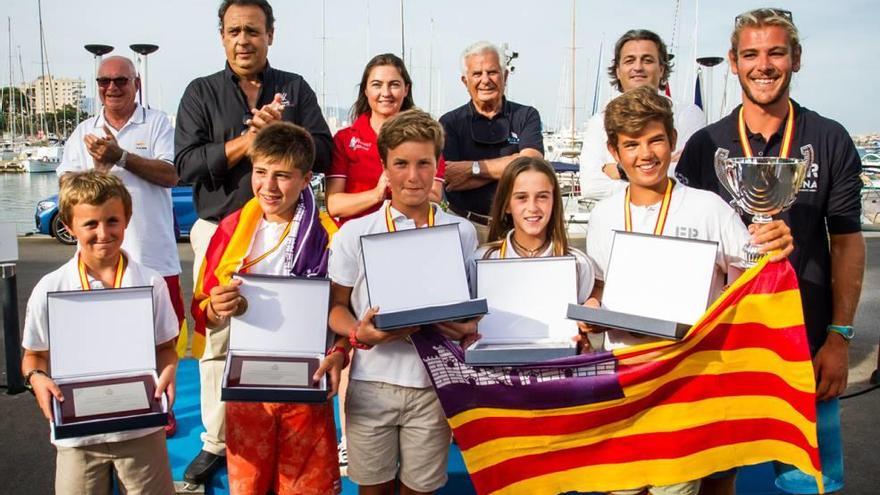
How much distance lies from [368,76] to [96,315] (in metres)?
1.83

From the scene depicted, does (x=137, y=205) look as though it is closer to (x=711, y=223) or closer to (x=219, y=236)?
(x=219, y=236)

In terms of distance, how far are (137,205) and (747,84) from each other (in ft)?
10.9

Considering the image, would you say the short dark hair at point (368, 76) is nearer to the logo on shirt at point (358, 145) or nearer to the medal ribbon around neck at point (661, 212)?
the logo on shirt at point (358, 145)

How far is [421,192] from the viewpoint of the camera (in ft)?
9.57

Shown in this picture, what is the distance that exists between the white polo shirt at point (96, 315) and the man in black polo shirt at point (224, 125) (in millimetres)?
639

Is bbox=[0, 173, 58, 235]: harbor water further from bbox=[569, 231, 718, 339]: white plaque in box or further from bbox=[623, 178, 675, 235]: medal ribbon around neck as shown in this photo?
bbox=[569, 231, 718, 339]: white plaque in box

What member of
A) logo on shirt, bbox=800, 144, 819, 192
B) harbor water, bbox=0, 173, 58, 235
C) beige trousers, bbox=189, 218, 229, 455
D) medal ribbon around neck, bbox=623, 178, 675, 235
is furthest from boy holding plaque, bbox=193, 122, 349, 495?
harbor water, bbox=0, 173, 58, 235

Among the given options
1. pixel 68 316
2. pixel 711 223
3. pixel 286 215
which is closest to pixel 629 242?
pixel 711 223

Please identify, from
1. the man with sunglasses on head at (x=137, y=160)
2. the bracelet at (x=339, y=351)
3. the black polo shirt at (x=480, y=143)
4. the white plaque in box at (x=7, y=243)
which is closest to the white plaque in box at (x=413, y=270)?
the bracelet at (x=339, y=351)

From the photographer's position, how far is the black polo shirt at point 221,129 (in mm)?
3479

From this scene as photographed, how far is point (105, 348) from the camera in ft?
8.64

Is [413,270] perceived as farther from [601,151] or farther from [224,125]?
[601,151]

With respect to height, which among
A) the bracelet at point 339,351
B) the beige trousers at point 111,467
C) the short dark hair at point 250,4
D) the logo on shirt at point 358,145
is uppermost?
the short dark hair at point 250,4

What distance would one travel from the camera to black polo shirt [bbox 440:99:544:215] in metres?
4.21
